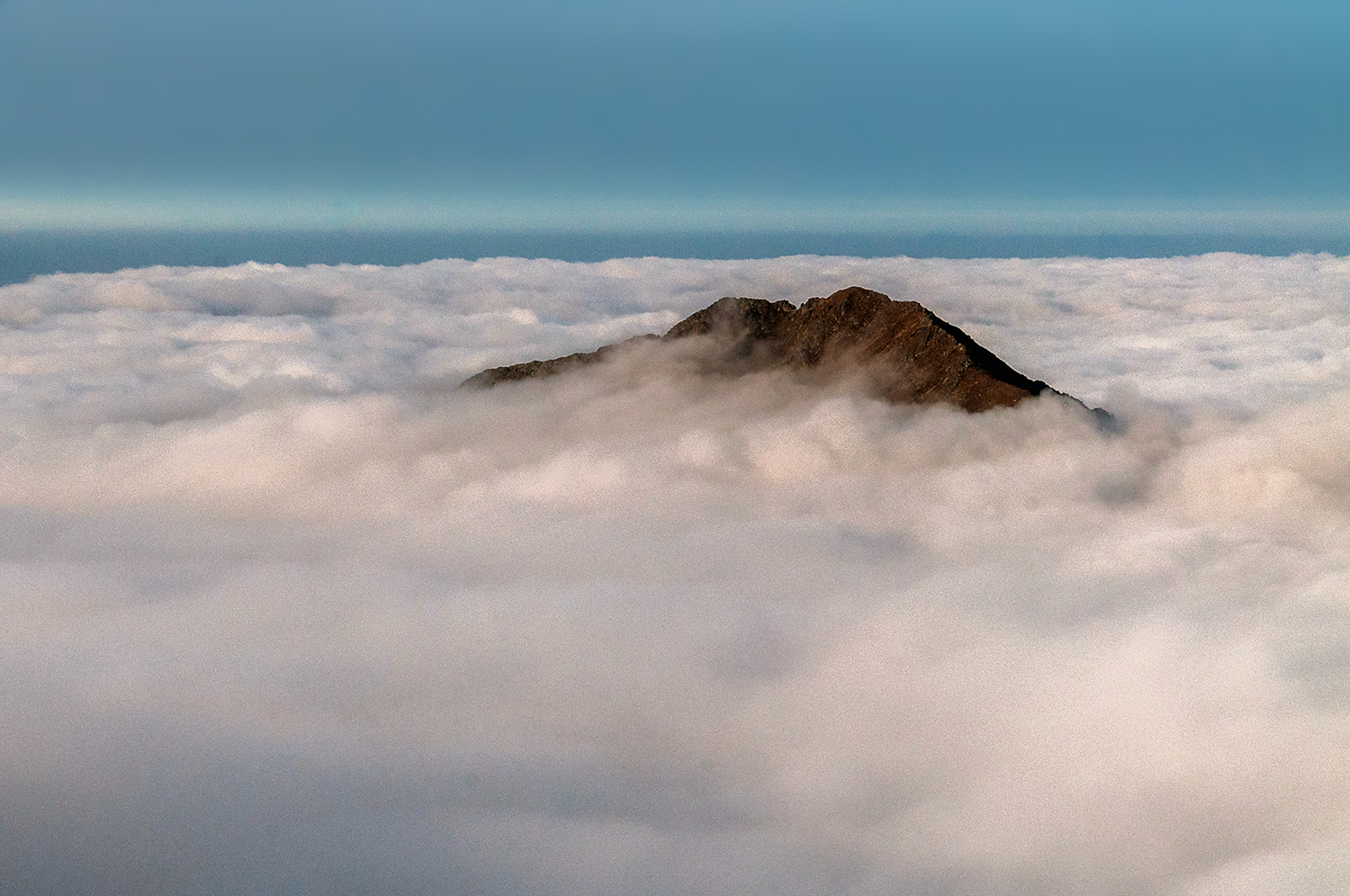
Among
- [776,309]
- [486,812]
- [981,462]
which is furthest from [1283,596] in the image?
[486,812]

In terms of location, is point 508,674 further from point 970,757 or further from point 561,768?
point 970,757

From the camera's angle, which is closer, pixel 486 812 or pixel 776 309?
pixel 486 812

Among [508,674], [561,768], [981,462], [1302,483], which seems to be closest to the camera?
[561,768]

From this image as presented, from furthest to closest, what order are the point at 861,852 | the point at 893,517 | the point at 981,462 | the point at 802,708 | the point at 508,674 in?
the point at 893,517, the point at 981,462, the point at 508,674, the point at 802,708, the point at 861,852
